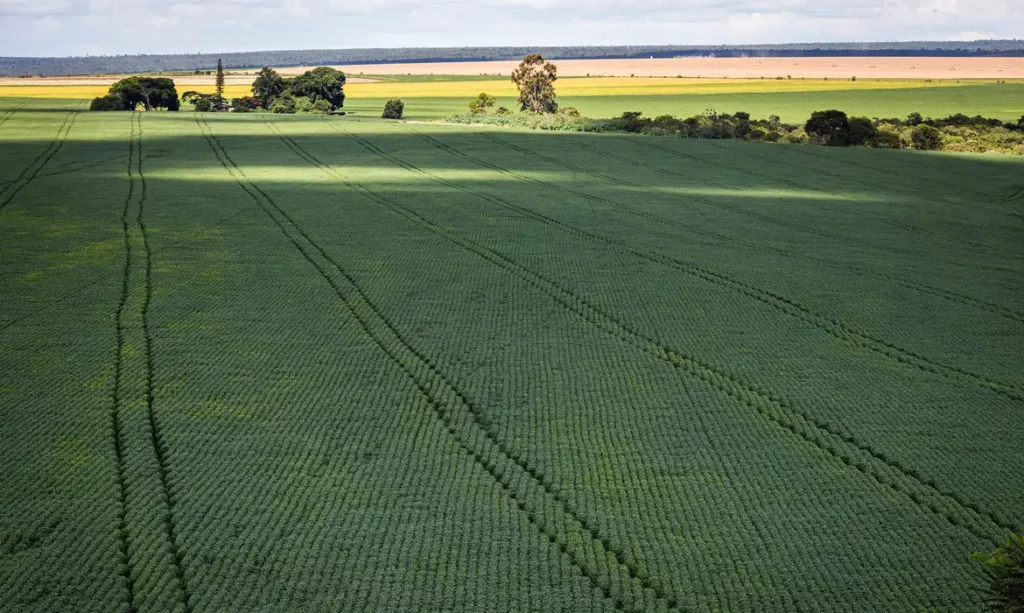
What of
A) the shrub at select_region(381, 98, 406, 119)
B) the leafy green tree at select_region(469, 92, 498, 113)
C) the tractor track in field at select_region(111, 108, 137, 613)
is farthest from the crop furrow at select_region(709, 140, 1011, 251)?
the shrub at select_region(381, 98, 406, 119)

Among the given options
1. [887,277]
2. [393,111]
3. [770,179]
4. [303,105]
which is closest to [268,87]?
[303,105]

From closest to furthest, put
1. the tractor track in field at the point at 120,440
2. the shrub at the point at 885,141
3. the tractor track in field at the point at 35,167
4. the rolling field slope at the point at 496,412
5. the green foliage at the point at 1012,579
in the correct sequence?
the green foliage at the point at 1012,579 → the tractor track in field at the point at 120,440 → the rolling field slope at the point at 496,412 → the tractor track in field at the point at 35,167 → the shrub at the point at 885,141

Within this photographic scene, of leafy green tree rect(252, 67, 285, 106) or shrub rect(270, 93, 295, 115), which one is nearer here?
shrub rect(270, 93, 295, 115)

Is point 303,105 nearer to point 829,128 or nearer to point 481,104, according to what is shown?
point 481,104

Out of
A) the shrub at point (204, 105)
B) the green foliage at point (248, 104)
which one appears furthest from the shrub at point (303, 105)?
the shrub at point (204, 105)

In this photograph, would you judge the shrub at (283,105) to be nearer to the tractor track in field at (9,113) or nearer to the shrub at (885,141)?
the tractor track in field at (9,113)

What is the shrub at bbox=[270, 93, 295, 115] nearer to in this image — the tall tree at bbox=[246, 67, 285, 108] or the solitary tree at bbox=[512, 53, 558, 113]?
the tall tree at bbox=[246, 67, 285, 108]
